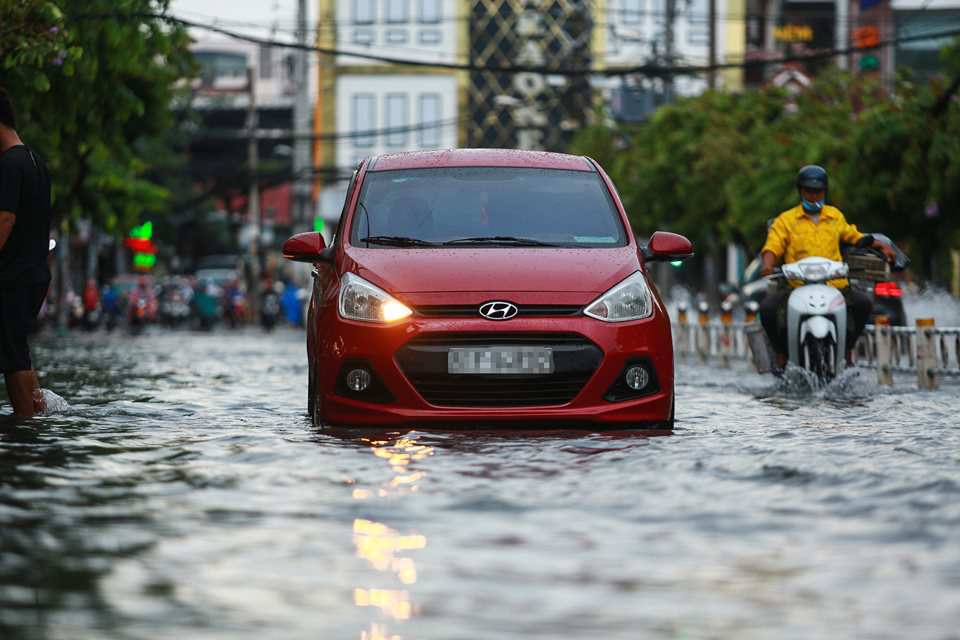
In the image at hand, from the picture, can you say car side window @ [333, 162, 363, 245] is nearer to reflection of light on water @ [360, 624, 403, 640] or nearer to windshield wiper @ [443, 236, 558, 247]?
windshield wiper @ [443, 236, 558, 247]

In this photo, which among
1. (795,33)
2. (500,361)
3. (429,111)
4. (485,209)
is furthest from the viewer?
(429,111)

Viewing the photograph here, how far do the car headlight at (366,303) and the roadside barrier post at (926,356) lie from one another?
804 centimetres

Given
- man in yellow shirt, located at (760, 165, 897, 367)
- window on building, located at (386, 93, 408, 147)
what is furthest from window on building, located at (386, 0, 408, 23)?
man in yellow shirt, located at (760, 165, 897, 367)

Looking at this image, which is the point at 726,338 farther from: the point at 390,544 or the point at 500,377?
the point at 390,544

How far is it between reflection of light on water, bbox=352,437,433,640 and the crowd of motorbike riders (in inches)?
1632

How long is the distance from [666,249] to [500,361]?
1.67m

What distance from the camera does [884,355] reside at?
18156 millimetres

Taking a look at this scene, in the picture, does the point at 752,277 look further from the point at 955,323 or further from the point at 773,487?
the point at 773,487

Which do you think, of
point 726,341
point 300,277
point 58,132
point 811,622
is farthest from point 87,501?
point 300,277

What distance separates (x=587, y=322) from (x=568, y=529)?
3.49 metres

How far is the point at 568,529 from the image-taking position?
6.39 m

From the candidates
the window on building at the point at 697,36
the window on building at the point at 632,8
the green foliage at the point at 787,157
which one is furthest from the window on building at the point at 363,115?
the green foliage at the point at 787,157

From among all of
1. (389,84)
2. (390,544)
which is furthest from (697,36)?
(390,544)

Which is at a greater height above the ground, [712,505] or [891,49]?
[891,49]
